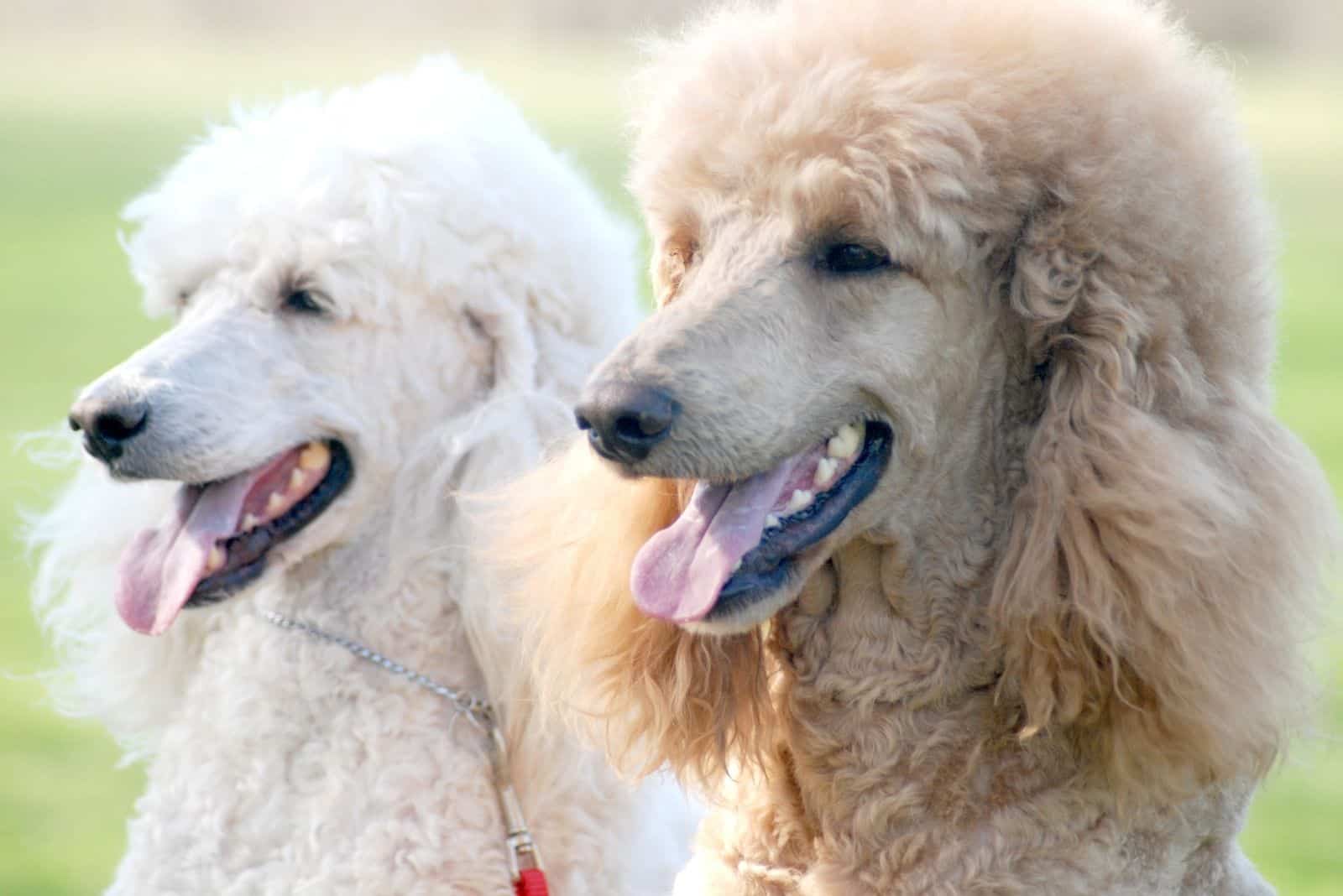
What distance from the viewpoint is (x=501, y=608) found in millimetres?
2541

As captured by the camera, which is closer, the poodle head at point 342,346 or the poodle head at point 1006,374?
the poodle head at point 1006,374

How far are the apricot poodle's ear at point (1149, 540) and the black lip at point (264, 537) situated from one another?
42.8 inches

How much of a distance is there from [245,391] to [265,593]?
1.08ft

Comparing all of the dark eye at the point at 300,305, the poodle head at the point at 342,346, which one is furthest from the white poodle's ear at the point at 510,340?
the dark eye at the point at 300,305

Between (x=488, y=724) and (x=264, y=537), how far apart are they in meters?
0.41

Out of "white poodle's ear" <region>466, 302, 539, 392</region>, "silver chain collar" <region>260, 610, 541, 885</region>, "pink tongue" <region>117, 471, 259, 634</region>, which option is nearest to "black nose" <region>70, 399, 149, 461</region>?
"pink tongue" <region>117, 471, 259, 634</region>

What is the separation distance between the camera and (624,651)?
2.12 meters

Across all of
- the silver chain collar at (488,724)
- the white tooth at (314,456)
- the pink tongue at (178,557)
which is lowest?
the silver chain collar at (488,724)

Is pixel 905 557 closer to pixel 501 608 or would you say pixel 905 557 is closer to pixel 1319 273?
pixel 501 608

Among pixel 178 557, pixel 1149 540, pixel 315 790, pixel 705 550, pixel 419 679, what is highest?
pixel 1149 540

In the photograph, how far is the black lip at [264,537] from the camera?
257 cm

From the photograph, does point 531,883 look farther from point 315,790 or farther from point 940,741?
point 940,741

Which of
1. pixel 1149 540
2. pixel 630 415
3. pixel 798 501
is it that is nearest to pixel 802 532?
pixel 798 501

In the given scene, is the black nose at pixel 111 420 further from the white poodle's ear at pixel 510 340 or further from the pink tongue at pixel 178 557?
the white poodle's ear at pixel 510 340
